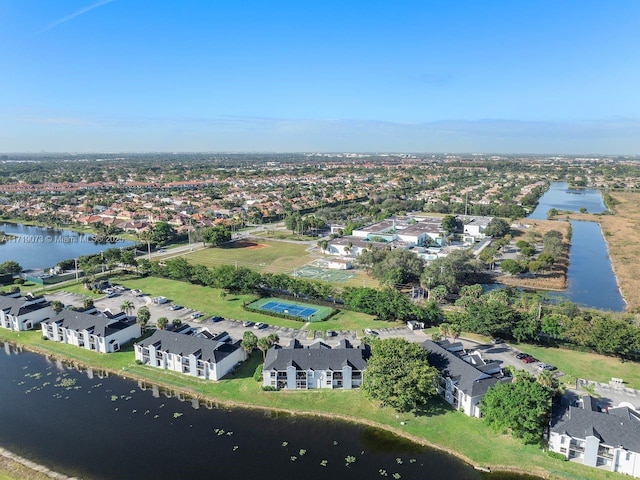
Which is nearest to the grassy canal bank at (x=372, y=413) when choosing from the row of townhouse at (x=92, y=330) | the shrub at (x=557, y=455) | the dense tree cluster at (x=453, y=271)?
the shrub at (x=557, y=455)

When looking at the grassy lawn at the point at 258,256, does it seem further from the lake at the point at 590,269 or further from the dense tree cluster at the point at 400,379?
the lake at the point at 590,269

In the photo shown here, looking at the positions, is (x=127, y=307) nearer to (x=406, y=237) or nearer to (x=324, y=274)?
(x=324, y=274)

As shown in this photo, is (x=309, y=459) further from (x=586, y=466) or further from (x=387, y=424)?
(x=586, y=466)

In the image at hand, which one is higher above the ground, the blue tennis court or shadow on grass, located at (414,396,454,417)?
the blue tennis court

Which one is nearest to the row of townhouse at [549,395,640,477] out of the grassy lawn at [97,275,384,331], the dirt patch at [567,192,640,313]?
the grassy lawn at [97,275,384,331]

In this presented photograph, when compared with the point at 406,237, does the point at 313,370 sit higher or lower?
lower

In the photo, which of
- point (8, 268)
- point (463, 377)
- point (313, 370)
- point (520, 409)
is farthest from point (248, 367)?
point (8, 268)

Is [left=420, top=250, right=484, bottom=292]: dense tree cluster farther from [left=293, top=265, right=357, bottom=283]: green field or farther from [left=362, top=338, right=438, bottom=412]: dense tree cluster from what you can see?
[left=362, top=338, right=438, bottom=412]: dense tree cluster
